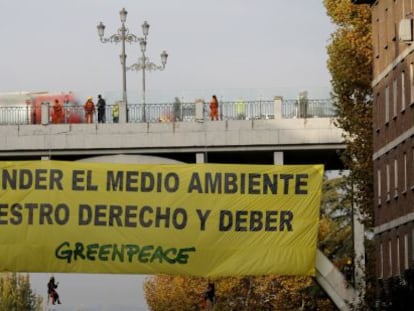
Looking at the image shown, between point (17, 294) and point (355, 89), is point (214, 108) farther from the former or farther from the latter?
point (17, 294)

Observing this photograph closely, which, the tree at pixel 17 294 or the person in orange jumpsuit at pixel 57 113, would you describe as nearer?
the person in orange jumpsuit at pixel 57 113

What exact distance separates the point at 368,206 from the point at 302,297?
3923cm

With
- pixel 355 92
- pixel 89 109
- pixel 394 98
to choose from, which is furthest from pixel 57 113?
pixel 394 98

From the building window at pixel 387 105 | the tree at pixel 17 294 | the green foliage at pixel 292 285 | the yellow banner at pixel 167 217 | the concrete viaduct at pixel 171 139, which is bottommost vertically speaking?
the tree at pixel 17 294

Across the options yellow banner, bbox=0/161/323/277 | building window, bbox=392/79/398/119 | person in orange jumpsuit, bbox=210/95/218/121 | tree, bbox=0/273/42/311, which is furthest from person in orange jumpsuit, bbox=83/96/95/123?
tree, bbox=0/273/42/311

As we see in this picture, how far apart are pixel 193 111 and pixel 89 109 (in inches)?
165

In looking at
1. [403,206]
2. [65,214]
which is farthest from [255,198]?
[403,206]

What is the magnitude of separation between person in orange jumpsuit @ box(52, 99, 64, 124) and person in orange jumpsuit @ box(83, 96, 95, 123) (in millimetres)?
1051

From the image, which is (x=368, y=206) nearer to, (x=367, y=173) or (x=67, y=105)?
(x=367, y=173)

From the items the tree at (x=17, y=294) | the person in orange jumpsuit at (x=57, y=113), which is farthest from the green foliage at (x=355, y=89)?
the tree at (x=17, y=294)

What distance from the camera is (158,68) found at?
89.9 metres

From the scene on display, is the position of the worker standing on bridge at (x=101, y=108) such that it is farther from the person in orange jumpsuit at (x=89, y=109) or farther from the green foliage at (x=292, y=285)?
the green foliage at (x=292, y=285)

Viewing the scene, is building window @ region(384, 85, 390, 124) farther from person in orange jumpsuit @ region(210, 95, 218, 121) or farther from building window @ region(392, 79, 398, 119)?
person in orange jumpsuit @ region(210, 95, 218, 121)

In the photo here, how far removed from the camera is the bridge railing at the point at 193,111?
3211 inches
